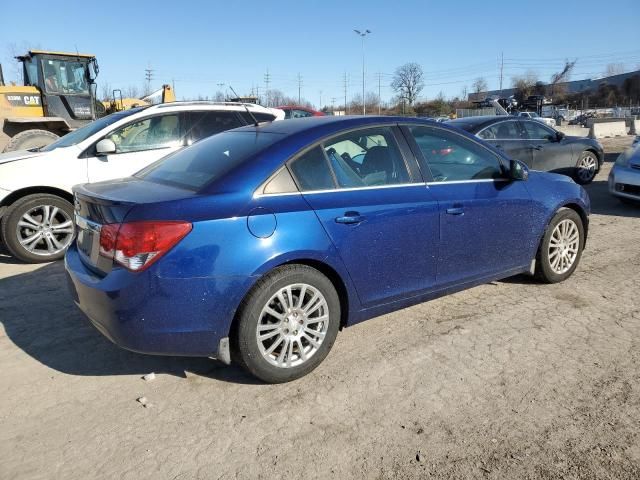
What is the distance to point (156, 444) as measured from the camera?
265cm

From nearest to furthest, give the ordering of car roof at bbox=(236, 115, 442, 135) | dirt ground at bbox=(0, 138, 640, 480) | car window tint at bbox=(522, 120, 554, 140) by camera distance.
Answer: dirt ground at bbox=(0, 138, 640, 480), car roof at bbox=(236, 115, 442, 135), car window tint at bbox=(522, 120, 554, 140)

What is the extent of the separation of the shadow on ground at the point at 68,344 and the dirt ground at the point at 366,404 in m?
0.02

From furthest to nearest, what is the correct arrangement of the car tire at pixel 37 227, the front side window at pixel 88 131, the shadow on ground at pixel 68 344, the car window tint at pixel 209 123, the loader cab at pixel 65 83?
the loader cab at pixel 65 83, the car window tint at pixel 209 123, the front side window at pixel 88 131, the car tire at pixel 37 227, the shadow on ground at pixel 68 344

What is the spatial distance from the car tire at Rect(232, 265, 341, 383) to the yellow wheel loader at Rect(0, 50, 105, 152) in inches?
456

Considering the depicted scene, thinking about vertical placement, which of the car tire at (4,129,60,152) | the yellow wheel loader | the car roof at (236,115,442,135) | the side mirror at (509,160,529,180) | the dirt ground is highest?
the yellow wheel loader

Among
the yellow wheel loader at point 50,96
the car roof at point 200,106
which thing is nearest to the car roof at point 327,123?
the car roof at point 200,106

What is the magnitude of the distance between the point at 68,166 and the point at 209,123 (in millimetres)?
1908

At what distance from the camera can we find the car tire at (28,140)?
404 inches

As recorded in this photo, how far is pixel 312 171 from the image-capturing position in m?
3.33

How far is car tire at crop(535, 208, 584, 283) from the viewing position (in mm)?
4633

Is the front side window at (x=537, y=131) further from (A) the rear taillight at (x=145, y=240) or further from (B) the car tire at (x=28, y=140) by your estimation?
(B) the car tire at (x=28, y=140)

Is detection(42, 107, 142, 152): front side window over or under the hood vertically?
over

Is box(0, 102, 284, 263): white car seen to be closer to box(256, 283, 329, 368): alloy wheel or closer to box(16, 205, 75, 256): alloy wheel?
box(16, 205, 75, 256): alloy wheel

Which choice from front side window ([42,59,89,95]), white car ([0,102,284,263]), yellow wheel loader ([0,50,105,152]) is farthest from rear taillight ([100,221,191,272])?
front side window ([42,59,89,95])
